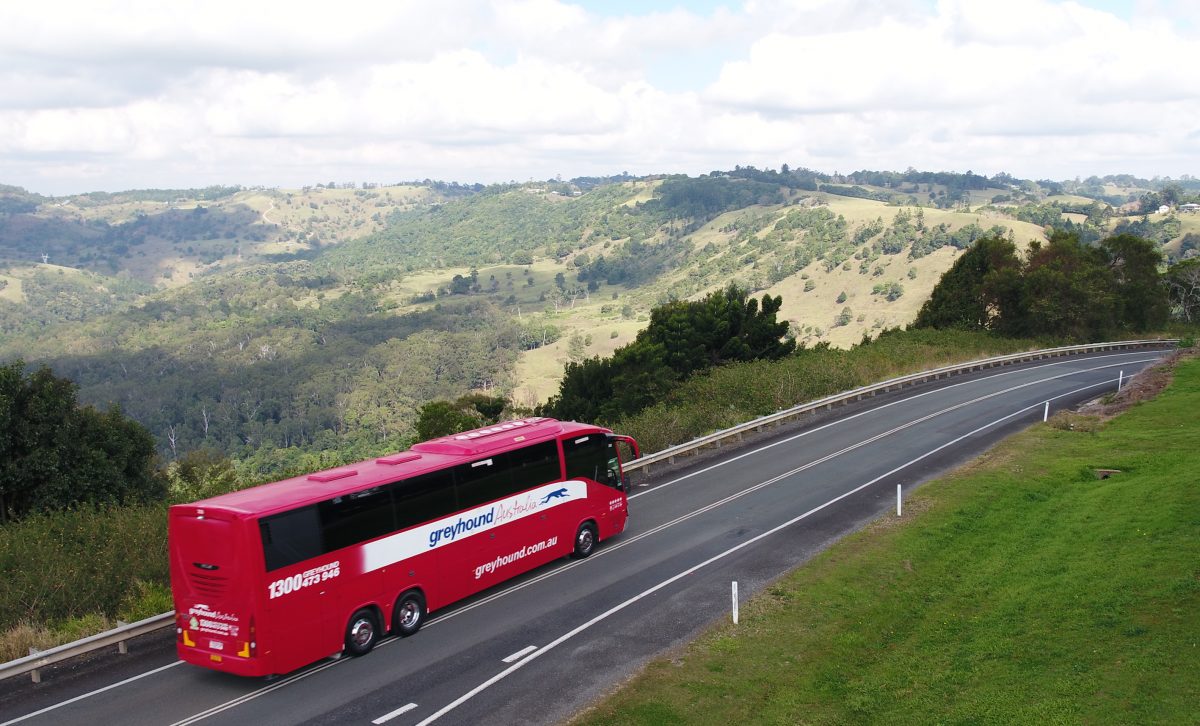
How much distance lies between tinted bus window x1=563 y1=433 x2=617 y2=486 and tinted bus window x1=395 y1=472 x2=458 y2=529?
3774 mm

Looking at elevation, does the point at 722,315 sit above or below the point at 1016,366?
above

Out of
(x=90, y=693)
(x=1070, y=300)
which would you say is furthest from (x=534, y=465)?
(x=1070, y=300)

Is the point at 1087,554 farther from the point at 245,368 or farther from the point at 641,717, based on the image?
the point at 245,368

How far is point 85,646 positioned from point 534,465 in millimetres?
8849

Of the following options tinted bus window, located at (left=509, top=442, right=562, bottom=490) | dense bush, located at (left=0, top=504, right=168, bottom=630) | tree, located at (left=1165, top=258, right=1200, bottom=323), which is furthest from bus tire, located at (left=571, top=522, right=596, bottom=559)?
tree, located at (left=1165, top=258, right=1200, bottom=323)

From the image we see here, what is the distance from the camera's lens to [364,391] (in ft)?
544

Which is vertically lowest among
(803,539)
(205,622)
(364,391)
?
(364,391)

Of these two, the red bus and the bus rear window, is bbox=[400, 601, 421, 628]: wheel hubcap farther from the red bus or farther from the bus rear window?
the bus rear window

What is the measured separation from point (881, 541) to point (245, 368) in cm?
18827

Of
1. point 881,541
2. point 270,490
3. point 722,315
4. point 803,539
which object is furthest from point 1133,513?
point 722,315

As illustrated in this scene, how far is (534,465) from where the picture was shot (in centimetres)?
1905

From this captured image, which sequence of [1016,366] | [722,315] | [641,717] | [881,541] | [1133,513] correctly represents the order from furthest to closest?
[722,315] < [1016,366] < [881,541] < [1133,513] < [641,717]

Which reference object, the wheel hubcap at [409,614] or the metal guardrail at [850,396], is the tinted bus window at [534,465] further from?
the metal guardrail at [850,396]

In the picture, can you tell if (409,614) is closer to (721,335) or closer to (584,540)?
(584,540)
